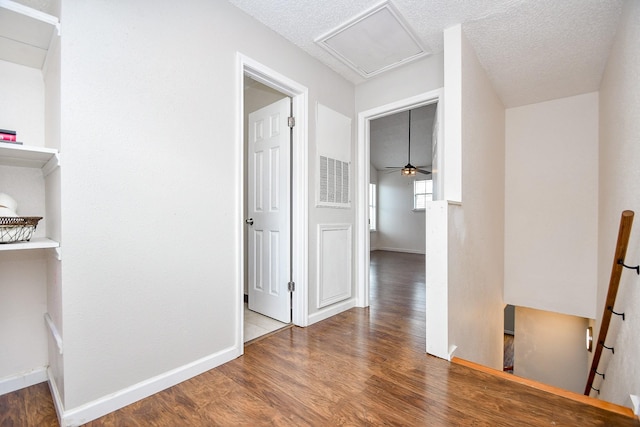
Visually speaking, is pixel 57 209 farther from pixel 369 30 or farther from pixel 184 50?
pixel 369 30

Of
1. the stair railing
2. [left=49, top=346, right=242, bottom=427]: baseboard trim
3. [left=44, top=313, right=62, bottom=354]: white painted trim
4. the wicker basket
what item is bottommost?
[left=49, top=346, right=242, bottom=427]: baseboard trim

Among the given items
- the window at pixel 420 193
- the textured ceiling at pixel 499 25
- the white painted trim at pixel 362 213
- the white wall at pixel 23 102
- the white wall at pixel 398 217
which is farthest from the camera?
the white wall at pixel 398 217

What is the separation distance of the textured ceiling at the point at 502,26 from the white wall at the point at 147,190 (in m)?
0.41

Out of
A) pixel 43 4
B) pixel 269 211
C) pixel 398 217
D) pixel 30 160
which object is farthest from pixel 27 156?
pixel 398 217

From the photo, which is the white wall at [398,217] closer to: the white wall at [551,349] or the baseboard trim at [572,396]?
the white wall at [551,349]

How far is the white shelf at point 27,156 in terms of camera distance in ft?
4.16

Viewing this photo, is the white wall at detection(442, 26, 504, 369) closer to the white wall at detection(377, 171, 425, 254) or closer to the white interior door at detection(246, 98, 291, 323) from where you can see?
the white interior door at detection(246, 98, 291, 323)

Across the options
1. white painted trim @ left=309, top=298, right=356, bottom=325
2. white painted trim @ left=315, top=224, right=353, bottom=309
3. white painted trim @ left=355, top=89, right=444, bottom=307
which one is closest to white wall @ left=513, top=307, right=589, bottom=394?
white painted trim @ left=355, top=89, right=444, bottom=307

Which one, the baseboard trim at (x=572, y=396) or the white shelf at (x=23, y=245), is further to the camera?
the baseboard trim at (x=572, y=396)

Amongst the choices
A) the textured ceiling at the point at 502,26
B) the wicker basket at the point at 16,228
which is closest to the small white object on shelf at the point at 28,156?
the wicker basket at the point at 16,228

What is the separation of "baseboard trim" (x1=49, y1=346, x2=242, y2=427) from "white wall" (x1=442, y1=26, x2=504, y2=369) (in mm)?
1605

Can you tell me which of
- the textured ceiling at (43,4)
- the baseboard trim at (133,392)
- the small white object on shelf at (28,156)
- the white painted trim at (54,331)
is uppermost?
the textured ceiling at (43,4)

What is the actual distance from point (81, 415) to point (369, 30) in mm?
3055

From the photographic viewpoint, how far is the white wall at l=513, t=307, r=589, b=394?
13.7 ft
